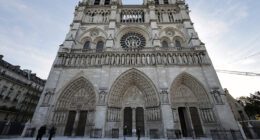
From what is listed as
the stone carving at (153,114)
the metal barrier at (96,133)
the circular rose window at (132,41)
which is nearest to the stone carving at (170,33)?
the circular rose window at (132,41)

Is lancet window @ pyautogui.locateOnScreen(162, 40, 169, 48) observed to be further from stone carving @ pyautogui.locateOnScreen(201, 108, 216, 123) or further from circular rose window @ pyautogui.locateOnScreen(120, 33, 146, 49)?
stone carving @ pyautogui.locateOnScreen(201, 108, 216, 123)

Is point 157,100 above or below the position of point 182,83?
below

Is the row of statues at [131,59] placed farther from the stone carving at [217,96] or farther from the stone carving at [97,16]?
the stone carving at [97,16]

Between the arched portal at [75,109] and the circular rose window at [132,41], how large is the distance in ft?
24.7

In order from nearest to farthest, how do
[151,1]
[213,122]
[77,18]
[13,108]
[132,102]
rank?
1. [213,122]
2. [132,102]
3. [13,108]
4. [77,18]
5. [151,1]

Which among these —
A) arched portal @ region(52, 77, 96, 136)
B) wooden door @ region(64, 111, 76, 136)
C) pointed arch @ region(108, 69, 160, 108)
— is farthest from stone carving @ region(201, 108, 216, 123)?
wooden door @ region(64, 111, 76, 136)

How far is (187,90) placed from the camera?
1189cm

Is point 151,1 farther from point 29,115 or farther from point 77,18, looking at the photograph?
point 29,115

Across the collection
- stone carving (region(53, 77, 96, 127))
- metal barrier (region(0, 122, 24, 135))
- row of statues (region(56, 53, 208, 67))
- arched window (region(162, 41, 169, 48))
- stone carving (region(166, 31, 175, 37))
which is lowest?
metal barrier (region(0, 122, 24, 135))

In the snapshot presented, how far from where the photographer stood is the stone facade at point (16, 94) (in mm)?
14102

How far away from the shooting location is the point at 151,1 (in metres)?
17.8

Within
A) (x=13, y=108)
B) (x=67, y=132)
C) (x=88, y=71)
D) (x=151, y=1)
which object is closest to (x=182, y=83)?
(x=88, y=71)

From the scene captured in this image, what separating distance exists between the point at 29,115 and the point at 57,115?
11664 millimetres

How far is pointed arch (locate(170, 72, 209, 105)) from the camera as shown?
438 inches
